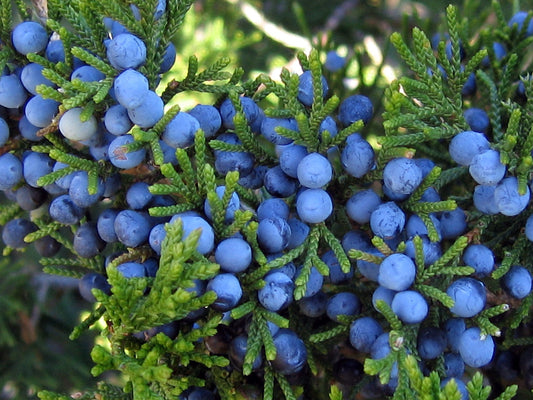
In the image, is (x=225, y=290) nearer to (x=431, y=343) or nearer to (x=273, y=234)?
(x=273, y=234)

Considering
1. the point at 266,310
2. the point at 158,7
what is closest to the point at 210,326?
the point at 266,310

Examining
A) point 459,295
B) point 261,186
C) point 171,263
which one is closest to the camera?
point 171,263

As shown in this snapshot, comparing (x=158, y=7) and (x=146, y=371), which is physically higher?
(x=158, y=7)

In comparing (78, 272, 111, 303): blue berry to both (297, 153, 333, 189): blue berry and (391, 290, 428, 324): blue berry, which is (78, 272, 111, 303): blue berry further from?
(391, 290, 428, 324): blue berry

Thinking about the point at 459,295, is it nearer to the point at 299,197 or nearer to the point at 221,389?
the point at 299,197

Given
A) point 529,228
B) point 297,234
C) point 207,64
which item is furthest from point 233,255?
point 207,64
